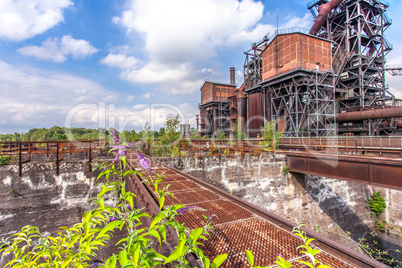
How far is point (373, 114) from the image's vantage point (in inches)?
849

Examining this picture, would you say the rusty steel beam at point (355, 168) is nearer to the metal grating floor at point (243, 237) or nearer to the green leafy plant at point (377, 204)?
the green leafy plant at point (377, 204)

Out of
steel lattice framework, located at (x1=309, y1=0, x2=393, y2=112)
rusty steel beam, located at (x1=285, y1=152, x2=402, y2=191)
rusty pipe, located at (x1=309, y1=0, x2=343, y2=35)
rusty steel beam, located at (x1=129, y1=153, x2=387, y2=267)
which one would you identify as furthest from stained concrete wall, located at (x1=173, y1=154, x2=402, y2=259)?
rusty pipe, located at (x1=309, y1=0, x2=343, y2=35)

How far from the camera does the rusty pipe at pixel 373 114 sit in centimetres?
1938

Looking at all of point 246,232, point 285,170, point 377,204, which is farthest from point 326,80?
point 246,232

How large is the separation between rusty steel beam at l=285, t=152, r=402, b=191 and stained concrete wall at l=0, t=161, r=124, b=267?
829 centimetres

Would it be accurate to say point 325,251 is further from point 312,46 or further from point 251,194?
point 312,46

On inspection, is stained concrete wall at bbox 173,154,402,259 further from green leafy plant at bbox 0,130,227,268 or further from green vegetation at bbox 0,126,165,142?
green leafy plant at bbox 0,130,227,268

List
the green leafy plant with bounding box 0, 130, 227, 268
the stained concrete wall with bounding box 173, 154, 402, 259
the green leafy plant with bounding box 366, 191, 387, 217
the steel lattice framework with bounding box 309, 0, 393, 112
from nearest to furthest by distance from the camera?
the green leafy plant with bounding box 0, 130, 227, 268
the stained concrete wall with bounding box 173, 154, 402, 259
the green leafy plant with bounding box 366, 191, 387, 217
the steel lattice framework with bounding box 309, 0, 393, 112

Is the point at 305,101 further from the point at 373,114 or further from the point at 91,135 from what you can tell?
the point at 91,135

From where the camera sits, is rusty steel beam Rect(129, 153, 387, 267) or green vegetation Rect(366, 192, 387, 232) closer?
rusty steel beam Rect(129, 153, 387, 267)

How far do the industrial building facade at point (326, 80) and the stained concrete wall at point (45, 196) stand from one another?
22493 millimetres

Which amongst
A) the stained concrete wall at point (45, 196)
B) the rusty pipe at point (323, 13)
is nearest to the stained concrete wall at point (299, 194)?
the stained concrete wall at point (45, 196)

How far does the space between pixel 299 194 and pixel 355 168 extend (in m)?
3.32

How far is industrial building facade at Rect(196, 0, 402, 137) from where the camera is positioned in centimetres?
2239
